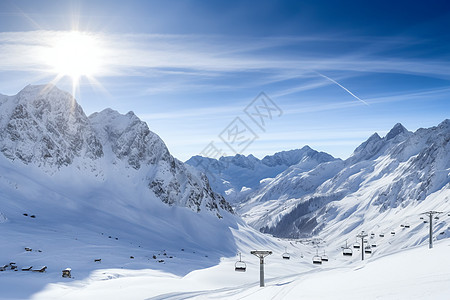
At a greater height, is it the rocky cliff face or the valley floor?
the rocky cliff face

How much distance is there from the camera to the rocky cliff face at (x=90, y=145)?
460 feet

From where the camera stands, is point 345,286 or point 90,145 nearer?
point 345,286

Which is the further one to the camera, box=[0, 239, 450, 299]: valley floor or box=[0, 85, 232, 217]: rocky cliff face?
box=[0, 85, 232, 217]: rocky cliff face

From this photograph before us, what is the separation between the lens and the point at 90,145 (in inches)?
6501

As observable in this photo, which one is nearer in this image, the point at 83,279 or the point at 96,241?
the point at 83,279

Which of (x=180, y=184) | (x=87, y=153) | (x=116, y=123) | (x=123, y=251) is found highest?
(x=116, y=123)

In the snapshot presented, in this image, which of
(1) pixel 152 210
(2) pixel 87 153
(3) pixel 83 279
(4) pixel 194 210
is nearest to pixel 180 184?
(4) pixel 194 210

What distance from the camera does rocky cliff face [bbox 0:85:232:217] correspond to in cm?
14012

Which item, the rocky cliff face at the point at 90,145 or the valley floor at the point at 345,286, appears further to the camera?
the rocky cliff face at the point at 90,145

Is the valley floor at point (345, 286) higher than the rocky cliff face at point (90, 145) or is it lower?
lower

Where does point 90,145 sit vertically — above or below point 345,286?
above

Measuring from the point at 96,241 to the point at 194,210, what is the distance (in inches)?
3058

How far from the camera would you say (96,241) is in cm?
8581

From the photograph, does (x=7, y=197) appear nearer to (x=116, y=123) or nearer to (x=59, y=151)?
(x=59, y=151)
